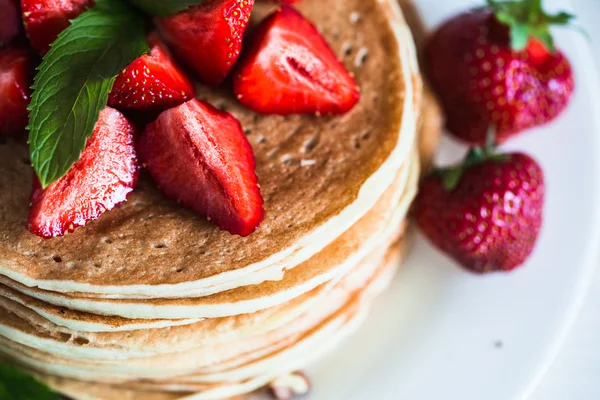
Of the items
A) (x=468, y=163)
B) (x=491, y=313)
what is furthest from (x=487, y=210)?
(x=491, y=313)

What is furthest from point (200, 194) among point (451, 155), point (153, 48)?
point (451, 155)

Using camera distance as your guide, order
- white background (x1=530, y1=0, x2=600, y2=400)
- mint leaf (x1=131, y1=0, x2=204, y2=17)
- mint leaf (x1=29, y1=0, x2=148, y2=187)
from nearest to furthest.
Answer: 1. mint leaf (x1=29, y1=0, x2=148, y2=187)
2. mint leaf (x1=131, y1=0, x2=204, y2=17)
3. white background (x1=530, y1=0, x2=600, y2=400)

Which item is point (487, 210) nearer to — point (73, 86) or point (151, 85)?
point (151, 85)

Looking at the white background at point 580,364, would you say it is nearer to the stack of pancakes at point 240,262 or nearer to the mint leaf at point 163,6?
the stack of pancakes at point 240,262

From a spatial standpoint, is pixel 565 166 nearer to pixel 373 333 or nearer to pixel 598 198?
pixel 598 198

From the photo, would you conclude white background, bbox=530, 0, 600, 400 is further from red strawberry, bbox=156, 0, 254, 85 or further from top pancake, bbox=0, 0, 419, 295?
red strawberry, bbox=156, 0, 254, 85

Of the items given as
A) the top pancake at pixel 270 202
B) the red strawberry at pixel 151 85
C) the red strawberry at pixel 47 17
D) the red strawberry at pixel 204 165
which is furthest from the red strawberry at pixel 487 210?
the red strawberry at pixel 47 17

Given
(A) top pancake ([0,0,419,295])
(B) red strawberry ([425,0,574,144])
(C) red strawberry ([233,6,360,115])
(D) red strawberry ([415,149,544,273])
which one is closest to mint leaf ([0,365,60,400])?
(A) top pancake ([0,0,419,295])
